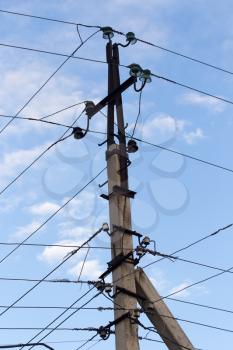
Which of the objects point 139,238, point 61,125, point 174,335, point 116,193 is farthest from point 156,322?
point 61,125

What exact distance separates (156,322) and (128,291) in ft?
2.70

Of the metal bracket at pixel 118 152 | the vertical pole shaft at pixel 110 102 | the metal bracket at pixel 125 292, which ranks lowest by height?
the metal bracket at pixel 125 292

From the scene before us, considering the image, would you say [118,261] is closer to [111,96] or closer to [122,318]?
[122,318]

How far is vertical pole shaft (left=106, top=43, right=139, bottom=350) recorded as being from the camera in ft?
38.0

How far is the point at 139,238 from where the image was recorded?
1262 cm

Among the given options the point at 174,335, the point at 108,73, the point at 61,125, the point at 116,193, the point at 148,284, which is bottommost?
the point at 174,335

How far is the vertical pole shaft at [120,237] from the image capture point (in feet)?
38.0

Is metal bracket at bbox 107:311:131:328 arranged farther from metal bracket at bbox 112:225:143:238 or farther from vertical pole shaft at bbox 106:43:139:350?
metal bracket at bbox 112:225:143:238

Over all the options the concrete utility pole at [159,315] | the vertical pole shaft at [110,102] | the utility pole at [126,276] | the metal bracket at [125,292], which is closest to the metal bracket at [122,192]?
the utility pole at [126,276]

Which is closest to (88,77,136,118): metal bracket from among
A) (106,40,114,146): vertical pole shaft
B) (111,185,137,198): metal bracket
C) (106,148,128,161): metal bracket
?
(106,40,114,146): vertical pole shaft

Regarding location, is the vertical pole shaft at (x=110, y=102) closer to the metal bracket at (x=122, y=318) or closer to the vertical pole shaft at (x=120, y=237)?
the vertical pole shaft at (x=120, y=237)

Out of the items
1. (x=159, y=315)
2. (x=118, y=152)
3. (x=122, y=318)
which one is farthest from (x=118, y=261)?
(x=118, y=152)

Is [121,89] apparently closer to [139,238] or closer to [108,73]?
[108,73]

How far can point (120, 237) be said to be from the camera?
40.8 feet
